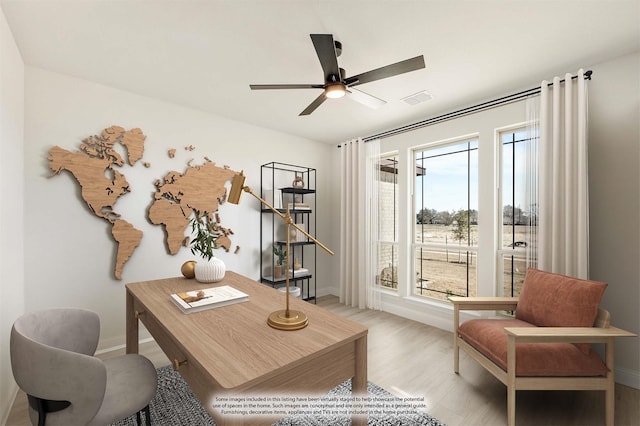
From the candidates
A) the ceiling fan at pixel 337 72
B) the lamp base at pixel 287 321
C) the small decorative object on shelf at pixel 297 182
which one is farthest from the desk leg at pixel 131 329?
the small decorative object on shelf at pixel 297 182

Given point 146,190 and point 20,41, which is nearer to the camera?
point 20,41

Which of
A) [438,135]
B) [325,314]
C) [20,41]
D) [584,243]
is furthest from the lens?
[438,135]

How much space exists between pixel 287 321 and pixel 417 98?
2552mm

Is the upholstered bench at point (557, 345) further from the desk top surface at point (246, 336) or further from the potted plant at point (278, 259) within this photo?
the potted plant at point (278, 259)

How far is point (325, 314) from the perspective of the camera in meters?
1.38

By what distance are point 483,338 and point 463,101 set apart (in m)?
2.27

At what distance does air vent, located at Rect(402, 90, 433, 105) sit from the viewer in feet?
9.00

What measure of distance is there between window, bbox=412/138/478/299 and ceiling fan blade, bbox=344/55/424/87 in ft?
6.12

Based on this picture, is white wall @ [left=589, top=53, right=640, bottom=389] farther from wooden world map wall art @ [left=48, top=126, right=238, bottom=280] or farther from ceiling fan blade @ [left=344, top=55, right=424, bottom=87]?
wooden world map wall art @ [left=48, top=126, right=238, bottom=280]

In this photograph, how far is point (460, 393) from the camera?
2.04m

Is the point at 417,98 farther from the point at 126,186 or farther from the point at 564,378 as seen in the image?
the point at 126,186

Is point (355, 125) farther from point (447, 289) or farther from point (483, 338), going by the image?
point (483, 338)

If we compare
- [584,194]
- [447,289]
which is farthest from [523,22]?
[447,289]

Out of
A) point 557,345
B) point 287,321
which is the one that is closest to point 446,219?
point 557,345
